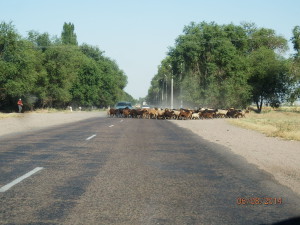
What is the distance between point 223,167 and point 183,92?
55619 millimetres

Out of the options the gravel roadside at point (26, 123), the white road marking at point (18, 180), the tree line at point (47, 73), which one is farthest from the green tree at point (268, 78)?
the white road marking at point (18, 180)

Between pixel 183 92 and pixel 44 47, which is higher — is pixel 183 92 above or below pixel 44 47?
below

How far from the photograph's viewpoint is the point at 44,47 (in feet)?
217

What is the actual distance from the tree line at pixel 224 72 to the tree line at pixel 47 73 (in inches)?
730

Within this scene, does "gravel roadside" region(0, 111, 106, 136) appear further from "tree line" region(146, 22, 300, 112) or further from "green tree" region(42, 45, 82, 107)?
"tree line" region(146, 22, 300, 112)

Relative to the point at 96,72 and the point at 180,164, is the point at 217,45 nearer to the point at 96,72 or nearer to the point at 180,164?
the point at 96,72

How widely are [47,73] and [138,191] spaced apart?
60666mm

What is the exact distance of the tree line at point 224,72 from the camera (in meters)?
59.1

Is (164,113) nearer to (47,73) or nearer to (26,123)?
(26,123)

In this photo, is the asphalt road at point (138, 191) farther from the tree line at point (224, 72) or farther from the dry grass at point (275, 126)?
the tree line at point (224, 72)

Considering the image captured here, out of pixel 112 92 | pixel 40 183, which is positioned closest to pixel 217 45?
pixel 112 92

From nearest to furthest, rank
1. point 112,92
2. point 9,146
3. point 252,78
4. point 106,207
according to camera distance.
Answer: point 106,207
point 9,146
point 252,78
point 112,92

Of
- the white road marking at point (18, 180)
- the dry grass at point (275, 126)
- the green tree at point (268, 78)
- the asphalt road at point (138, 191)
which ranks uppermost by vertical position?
the green tree at point (268, 78)

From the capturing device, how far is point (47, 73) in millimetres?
63812
